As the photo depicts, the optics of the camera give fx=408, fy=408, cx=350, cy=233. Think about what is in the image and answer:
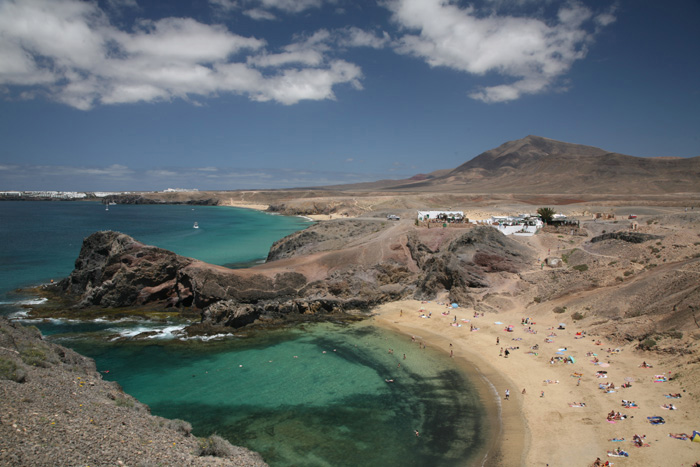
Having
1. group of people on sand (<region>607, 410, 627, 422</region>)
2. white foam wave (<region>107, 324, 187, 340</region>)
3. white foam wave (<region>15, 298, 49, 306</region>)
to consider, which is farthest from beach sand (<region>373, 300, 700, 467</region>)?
white foam wave (<region>15, 298, 49, 306</region>)

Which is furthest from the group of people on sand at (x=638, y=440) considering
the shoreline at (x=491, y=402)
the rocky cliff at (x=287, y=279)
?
the rocky cliff at (x=287, y=279)

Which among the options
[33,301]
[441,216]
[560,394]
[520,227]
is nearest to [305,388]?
[560,394]

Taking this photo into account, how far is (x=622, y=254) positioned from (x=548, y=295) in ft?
27.4

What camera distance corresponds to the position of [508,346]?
84.5ft

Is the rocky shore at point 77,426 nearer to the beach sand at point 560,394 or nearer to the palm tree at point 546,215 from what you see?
the beach sand at point 560,394

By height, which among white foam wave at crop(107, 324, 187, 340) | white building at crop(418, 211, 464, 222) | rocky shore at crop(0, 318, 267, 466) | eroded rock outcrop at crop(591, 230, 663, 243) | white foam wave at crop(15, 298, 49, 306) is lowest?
white foam wave at crop(107, 324, 187, 340)

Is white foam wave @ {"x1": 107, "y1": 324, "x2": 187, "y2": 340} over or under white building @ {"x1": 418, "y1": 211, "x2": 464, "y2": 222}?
under

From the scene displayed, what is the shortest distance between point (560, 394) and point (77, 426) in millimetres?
19818

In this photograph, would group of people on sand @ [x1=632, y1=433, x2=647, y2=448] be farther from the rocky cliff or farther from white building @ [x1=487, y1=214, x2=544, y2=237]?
white building @ [x1=487, y1=214, x2=544, y2=237]

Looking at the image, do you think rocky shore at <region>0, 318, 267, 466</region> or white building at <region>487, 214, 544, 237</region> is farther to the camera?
white building at <region>487, 214, 544, 237</region>

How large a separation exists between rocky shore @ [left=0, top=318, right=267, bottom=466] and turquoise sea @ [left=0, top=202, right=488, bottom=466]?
313cm

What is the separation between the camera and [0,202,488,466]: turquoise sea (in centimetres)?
1630

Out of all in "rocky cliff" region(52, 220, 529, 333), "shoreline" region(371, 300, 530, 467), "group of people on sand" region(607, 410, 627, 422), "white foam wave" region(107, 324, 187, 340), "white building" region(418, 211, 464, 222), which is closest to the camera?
"shoreline" region(371, 300, 530, 467)

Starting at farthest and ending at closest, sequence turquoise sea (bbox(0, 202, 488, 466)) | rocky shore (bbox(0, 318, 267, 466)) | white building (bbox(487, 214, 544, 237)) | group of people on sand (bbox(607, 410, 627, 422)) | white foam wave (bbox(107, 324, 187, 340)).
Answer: white building (bbox(487, 214, 544, 237)) → white foam wave (bbox(107, 324, 187, 340)) → group of people on sand (bbox(607, 410, 627, 422)) → turquoise sea (bbox(0, 202, 488, 466)) → rocky shore (bbox(0, 318, 267, 466))
